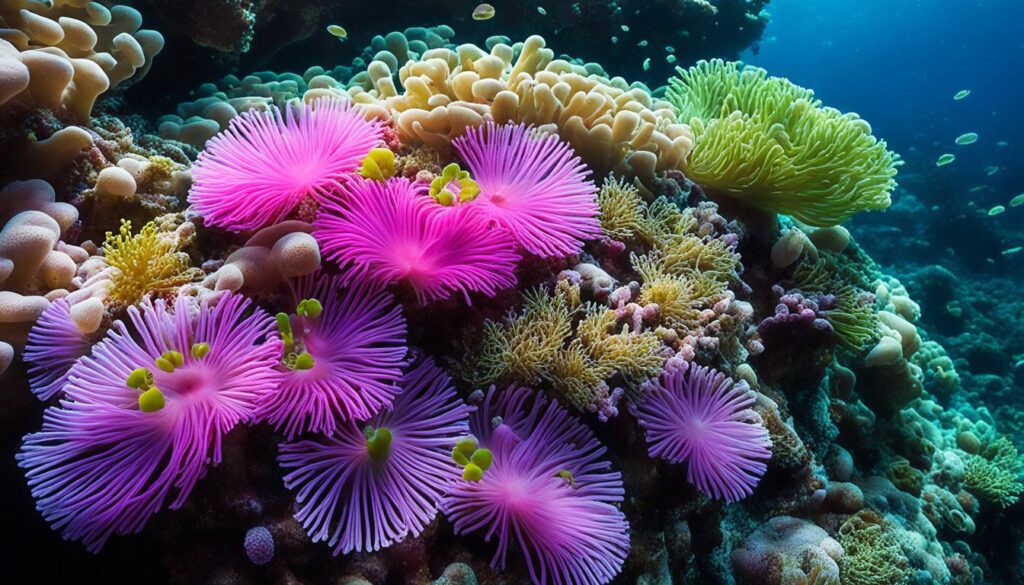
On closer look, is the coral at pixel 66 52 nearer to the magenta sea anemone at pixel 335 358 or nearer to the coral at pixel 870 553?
the magenta sea anemone at pixel 335 358

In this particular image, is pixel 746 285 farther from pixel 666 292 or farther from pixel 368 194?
pixel 368 194

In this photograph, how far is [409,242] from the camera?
2.31m

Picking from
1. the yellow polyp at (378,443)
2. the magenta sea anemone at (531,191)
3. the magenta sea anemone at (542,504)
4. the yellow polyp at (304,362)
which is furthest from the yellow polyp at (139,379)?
the magenta sea anemone at (531,191)

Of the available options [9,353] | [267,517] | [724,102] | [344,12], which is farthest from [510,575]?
[344,12]

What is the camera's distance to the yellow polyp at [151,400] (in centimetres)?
175

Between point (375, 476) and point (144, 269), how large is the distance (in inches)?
48.6

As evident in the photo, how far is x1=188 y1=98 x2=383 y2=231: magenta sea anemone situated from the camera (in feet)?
7.88

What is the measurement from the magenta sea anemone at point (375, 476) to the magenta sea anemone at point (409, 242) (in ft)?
1.42

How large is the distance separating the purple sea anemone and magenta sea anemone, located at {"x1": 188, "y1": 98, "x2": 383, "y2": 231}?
24.1 inches

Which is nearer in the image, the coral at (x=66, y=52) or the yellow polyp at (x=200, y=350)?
the yellow polyp at (x=200, y=350)

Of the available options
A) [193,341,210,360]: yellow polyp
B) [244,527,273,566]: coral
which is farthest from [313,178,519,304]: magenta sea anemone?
[244,527,273,566]: coral

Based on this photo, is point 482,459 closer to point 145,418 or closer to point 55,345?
point 145,418

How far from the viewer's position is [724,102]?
3.94 metres

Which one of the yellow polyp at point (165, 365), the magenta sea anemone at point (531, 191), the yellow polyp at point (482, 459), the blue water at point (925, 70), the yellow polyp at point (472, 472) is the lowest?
the yellow polyp at point (165, 365)
